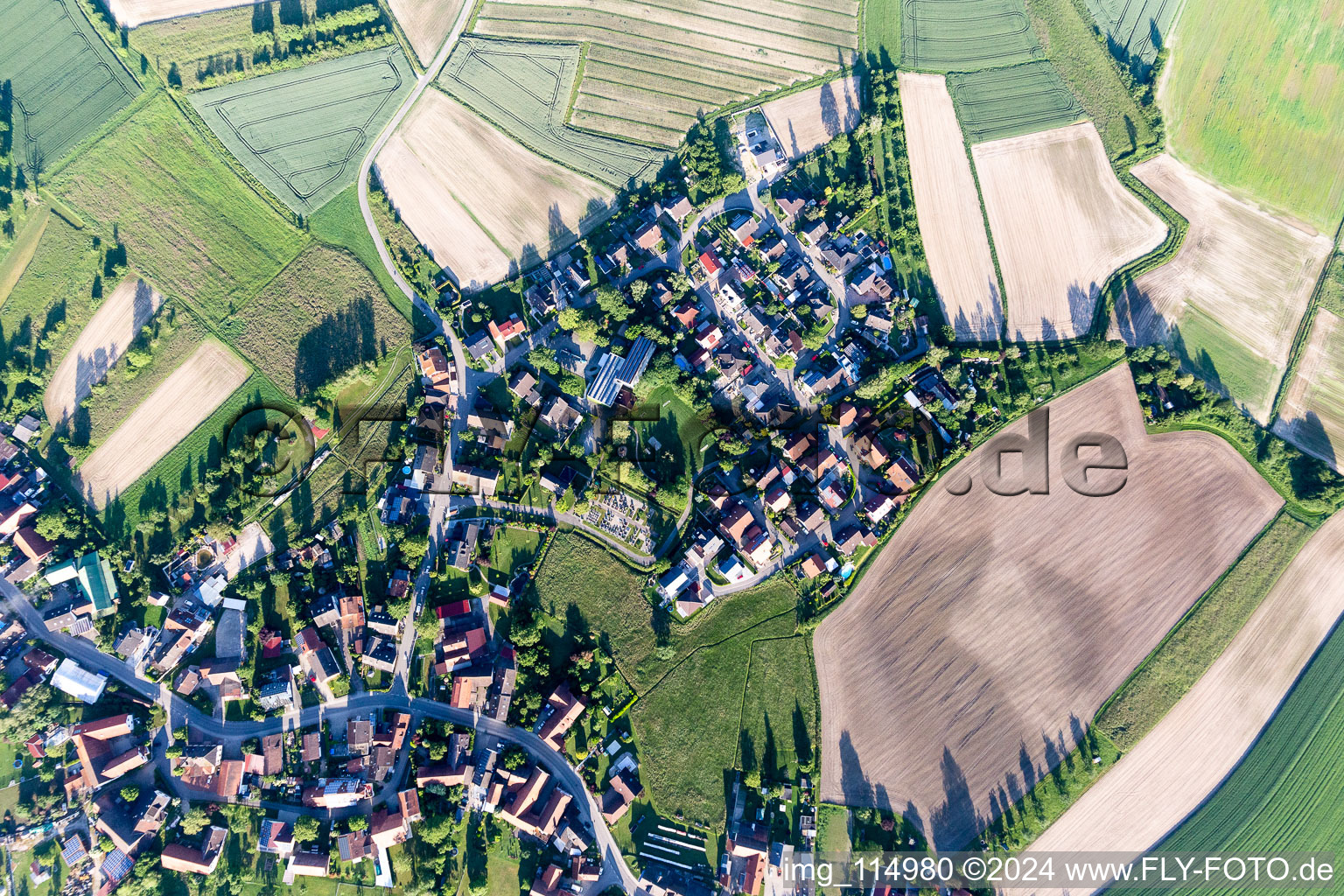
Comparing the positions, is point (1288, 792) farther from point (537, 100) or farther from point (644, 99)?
point (537, 100)

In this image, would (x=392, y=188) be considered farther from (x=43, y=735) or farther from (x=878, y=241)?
(x=43, y=735)

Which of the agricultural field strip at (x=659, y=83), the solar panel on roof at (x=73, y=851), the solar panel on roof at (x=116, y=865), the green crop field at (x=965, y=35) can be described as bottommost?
the solar panel on roof at (x=116, y=865)

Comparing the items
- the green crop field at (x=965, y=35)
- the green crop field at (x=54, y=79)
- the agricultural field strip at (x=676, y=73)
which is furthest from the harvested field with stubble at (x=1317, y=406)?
the green crop field at (x=54, y=79)

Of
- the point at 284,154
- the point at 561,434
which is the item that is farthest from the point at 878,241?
the point at 284,154

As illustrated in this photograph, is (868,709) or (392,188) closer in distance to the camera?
(868,709)

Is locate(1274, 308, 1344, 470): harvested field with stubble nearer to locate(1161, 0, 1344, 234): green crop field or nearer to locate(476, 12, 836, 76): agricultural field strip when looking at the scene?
locate(1161, 0, 1344, 234): green crop field

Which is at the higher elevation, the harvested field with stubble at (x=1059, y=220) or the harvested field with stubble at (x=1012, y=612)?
the harvested field with stubble at (x=1059, y=220)

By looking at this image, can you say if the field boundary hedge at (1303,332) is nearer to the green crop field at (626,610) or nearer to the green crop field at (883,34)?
the green crop field at (883,34)

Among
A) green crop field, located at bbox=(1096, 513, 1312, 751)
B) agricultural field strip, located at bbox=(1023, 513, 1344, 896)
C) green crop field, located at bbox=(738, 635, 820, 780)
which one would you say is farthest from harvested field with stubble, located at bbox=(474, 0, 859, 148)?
agricultural field strip, located at bbox=(1023, 513, 1344, 896)
